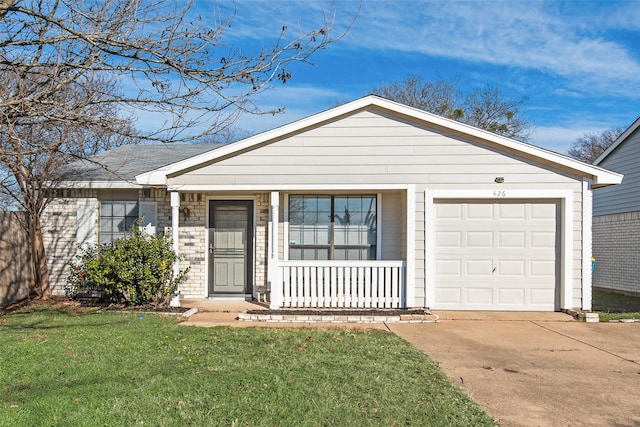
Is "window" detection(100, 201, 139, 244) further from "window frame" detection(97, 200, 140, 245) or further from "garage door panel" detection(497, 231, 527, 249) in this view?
"garage door panel" detection(497, 231, 527, 249)

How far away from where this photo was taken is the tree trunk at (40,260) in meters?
10.5

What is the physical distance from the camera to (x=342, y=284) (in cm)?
921

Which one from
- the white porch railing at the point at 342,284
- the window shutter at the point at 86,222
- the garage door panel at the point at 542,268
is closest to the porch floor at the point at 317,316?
the white porch railing at the point at 342,284

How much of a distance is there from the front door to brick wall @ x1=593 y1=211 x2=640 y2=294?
10379 millimetres

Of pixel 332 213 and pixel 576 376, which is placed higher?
pixel 332 213

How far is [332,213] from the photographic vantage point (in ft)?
32.9

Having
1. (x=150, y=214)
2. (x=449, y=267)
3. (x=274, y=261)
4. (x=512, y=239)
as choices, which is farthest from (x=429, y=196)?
(x=150, y=214)

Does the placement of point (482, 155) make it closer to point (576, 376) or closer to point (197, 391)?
point (576, 376)

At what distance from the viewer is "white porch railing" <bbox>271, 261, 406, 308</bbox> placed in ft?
30.2

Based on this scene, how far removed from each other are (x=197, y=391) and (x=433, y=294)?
5.73 meters

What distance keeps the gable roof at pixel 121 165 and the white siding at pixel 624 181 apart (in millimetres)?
11512

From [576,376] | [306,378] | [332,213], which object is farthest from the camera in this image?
[332,213]

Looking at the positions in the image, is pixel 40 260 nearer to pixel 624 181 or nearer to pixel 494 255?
pixel 494 255

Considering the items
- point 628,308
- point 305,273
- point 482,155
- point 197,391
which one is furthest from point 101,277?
point 628,308
